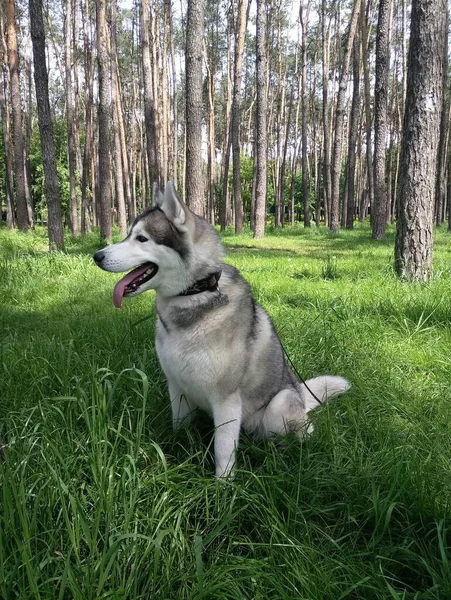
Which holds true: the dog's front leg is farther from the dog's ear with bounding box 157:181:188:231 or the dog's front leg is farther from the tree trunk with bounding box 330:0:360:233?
Result: the tree trunk with bounding box 330:0:360:233

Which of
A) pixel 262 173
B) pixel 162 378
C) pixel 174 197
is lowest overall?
pixel 162 378

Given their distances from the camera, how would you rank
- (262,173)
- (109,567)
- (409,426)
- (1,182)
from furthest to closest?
(1,182) → (262,173) → (409,426) → (109,567)

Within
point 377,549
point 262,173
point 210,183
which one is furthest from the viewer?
point 210,183

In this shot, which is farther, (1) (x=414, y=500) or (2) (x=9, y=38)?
(2) (x=9, y=38)

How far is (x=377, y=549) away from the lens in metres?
1.60

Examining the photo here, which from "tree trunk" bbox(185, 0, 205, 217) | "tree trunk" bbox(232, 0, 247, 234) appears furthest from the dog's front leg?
"tree trunk" bbox(232, 0, 247, 234)

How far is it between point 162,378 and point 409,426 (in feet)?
5.30

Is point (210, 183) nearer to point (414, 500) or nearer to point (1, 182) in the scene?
point (1, 182)

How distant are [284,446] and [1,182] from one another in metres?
34.7

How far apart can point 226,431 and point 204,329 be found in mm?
535

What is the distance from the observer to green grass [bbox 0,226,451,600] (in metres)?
1.36

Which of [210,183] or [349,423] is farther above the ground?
[210,183]

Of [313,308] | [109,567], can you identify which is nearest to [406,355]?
[313,308]

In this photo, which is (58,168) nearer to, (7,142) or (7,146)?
(7,146)
